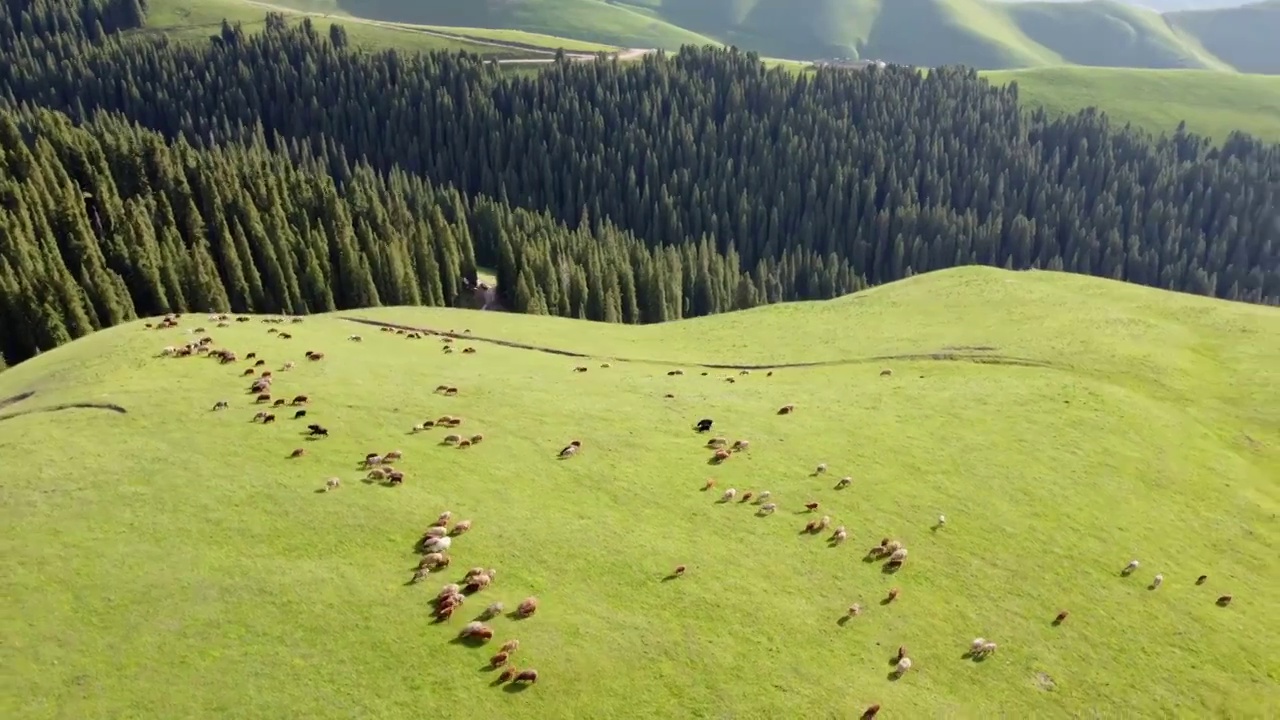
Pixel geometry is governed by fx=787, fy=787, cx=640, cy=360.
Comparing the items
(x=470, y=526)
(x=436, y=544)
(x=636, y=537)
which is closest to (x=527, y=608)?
(x=436, y=544)

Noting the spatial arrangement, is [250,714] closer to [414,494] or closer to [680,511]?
[414,494]

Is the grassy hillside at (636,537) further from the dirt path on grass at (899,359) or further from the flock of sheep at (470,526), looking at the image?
the dirt path on grass at (899,359)

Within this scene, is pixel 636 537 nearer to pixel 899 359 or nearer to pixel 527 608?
pixel 527 608

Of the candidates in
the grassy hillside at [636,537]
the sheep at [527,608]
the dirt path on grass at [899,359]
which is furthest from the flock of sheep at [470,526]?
the dirt path on grass at [899,359]

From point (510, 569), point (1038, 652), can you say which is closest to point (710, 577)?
point (510, 569)

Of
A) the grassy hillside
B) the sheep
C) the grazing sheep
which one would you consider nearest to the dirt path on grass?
the grassy hillside
